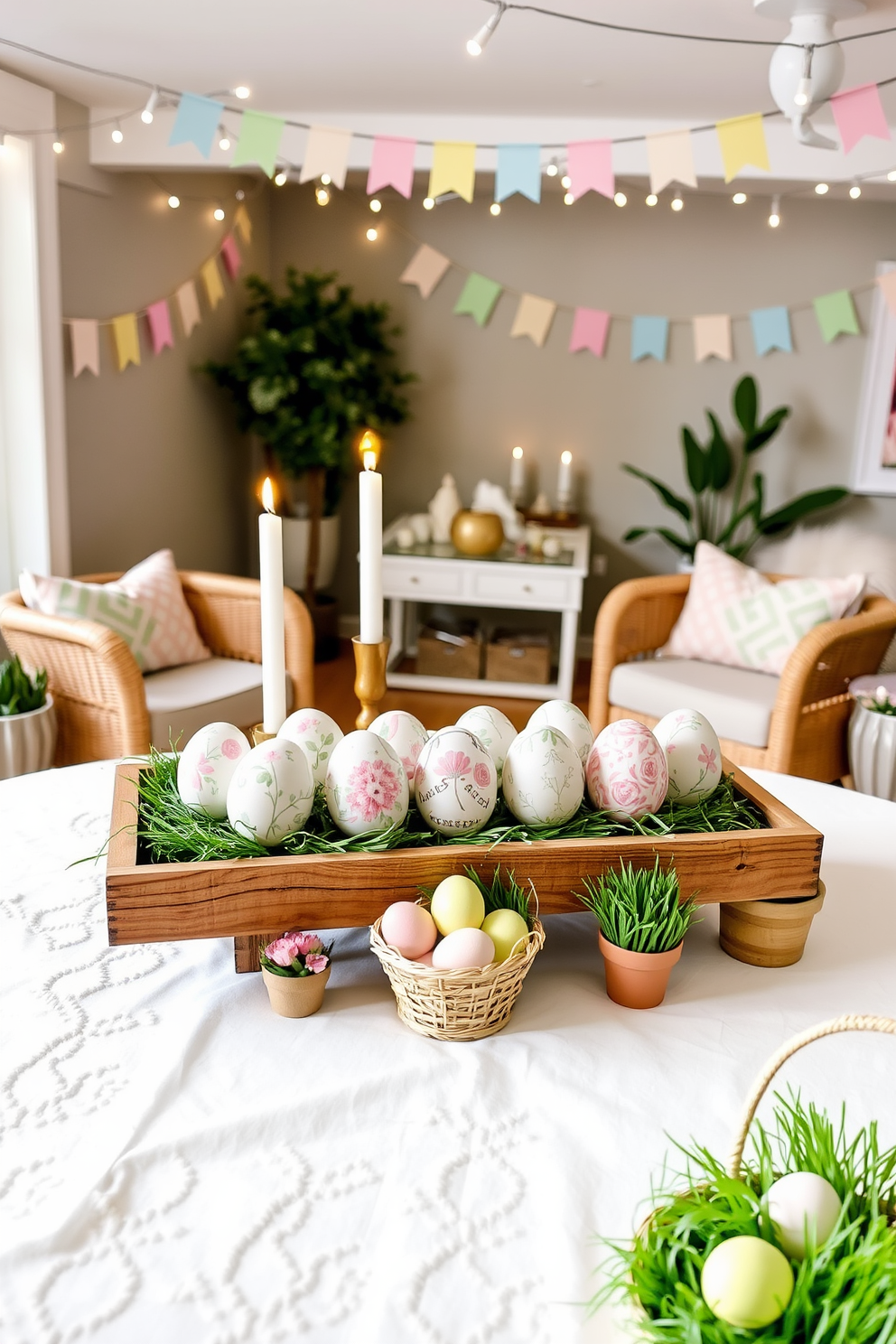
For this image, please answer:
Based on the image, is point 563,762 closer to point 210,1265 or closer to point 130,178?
point 210,1265

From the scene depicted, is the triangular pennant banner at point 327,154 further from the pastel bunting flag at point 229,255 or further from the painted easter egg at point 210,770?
the painted easter egg at point 210,770

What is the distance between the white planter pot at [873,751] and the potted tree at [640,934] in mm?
1879

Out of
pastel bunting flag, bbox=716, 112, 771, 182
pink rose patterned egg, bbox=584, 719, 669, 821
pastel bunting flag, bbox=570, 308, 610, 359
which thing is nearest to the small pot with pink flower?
pink rose patterned egg, bbox=584, 719, 669, 821

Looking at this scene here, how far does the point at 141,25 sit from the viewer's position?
2.51 meters

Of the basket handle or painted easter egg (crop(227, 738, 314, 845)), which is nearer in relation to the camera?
A: the basket handle

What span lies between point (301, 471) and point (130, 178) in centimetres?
128

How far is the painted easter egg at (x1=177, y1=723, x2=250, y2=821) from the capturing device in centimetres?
111

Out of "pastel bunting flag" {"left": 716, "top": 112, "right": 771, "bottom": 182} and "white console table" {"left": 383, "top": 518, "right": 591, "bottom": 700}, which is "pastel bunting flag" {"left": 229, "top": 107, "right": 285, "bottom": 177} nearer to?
"pastel bunting flag" {"left": 716, "top": 112, "right": 771, "bottom": 182}

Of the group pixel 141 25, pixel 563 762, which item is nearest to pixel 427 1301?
pixel 563 762

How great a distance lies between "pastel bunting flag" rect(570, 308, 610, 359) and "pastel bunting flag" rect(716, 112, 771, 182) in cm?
180

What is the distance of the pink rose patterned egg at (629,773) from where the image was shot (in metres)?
1.14

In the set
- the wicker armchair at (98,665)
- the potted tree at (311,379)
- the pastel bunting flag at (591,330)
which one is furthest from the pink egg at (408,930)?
Result: the pastel bunting flag at (591,330)

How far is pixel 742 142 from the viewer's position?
2.69 metres

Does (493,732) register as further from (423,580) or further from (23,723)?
(423,580)
